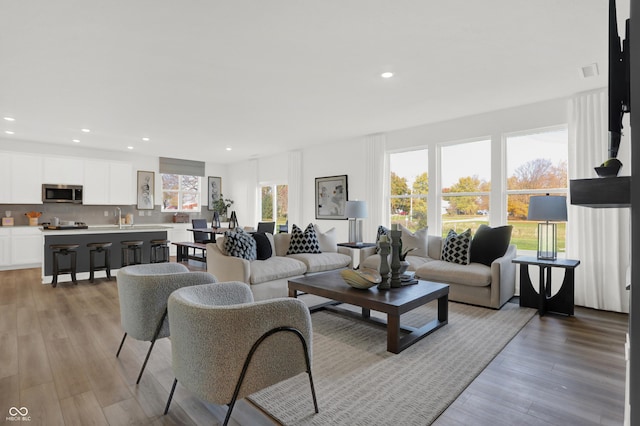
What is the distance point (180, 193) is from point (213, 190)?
3.15 feet

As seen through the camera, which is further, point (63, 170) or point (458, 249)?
point (63, 170)

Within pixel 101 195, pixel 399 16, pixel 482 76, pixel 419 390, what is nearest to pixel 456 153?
pixel 482 76

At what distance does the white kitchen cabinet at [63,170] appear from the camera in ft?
23.3

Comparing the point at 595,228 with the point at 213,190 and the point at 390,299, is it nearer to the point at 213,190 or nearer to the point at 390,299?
the point at 390,299

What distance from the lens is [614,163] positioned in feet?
3.54

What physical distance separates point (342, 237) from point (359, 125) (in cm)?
242

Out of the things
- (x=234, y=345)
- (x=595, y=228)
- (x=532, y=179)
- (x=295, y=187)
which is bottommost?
(x=234, y=345)

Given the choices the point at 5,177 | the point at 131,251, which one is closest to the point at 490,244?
the point at 131,251

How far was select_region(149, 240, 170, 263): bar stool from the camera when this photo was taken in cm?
644

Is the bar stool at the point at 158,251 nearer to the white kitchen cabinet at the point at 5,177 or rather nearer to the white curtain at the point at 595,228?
the white kitchen cabinet at the point at 5,177

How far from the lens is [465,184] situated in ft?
17.8

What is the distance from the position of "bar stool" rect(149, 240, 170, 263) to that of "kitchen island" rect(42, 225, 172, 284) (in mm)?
88

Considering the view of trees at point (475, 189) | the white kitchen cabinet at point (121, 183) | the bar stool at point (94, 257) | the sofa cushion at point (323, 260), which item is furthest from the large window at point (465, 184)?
the white kitchen cabinet at point (121, 183)

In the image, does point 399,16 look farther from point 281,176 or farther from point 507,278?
point 281,176
